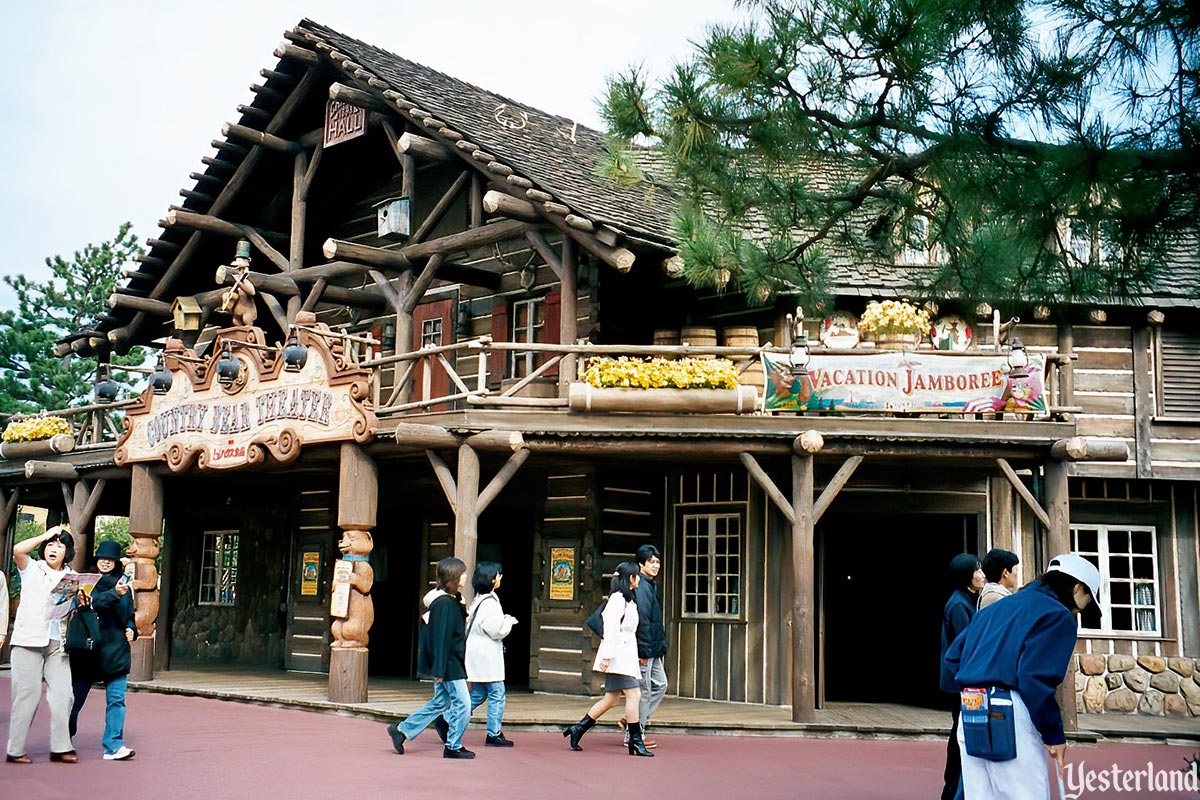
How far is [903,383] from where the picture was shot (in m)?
14.0

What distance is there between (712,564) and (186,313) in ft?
29.5

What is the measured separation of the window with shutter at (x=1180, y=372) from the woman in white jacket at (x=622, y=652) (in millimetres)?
9600

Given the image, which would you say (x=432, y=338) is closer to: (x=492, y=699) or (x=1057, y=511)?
(x=492, y=699)

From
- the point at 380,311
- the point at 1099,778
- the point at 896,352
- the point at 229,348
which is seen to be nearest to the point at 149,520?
the point at 229,348

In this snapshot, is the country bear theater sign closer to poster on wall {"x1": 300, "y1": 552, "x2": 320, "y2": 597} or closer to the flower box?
the flower box

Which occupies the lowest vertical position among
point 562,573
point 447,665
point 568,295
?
point 447,665

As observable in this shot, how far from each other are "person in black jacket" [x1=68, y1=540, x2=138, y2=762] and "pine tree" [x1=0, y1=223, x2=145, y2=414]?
32007mm

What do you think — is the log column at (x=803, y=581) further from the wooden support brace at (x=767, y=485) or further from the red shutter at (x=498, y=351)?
the red shutter at (x=498, y=351)

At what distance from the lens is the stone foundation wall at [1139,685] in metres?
16.4

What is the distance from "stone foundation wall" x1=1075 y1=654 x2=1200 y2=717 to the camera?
16.4 metres

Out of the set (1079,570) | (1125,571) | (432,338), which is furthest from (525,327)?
(1079,570)

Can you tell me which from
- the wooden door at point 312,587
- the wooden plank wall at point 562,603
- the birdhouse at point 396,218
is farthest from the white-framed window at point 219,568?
the birdhouse at point 396,218

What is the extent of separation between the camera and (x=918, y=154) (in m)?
7.90

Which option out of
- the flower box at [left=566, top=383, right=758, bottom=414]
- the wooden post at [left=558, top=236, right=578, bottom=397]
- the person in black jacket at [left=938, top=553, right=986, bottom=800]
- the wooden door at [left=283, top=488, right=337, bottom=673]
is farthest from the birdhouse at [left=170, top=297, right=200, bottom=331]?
the person in black jacket at [left=938, top=553, right=986, bottom=800]
